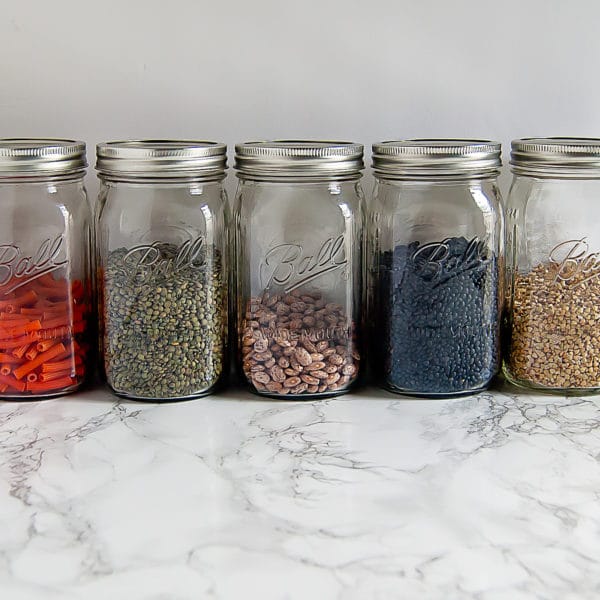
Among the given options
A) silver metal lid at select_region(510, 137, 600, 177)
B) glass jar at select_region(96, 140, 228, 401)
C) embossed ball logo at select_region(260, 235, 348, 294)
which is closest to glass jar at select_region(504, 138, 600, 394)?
silver metal lid at select_region(510, 137, 600, 177)

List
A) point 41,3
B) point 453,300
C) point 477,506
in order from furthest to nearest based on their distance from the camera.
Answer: point 41,3 → point 453,300 → point 477,506

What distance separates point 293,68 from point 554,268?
0.49 metres

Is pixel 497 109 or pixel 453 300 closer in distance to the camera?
pixel 453 300

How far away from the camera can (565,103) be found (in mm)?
1481

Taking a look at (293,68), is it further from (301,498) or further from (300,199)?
(301,498)

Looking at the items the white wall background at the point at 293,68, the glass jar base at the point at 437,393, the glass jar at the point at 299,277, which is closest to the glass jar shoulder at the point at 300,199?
the glass jar at the point at 299,277

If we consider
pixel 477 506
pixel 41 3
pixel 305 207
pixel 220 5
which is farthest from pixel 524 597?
pixel 41 3

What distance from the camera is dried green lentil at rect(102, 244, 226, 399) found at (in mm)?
1275

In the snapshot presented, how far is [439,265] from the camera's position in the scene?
1.28 meters

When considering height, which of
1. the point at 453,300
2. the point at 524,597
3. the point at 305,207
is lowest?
the point at 524,597

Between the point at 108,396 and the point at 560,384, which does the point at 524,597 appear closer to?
the point at 560,384

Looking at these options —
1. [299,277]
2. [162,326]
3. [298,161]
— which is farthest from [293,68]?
[162,326]

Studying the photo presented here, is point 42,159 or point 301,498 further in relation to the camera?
point 42,159

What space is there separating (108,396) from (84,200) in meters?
0.28
